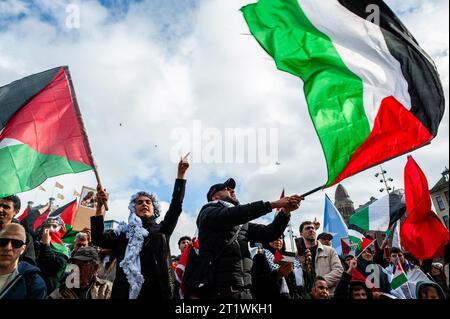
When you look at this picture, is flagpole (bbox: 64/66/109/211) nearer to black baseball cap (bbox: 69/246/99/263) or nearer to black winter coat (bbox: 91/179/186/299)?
black winter coat (bbox: 91/179/186/299)

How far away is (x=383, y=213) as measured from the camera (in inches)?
333

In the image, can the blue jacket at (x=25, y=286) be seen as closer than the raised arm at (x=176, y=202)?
Answer: Yes

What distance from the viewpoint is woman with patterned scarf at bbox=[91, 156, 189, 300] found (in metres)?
3.41

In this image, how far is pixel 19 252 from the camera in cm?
354

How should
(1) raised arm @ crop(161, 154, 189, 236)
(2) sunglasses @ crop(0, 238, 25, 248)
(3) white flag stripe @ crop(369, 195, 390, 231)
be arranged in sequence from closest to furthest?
1. (2) sunglasses @ crop(0, 238, 25, 248)
2. (1) raised arm @ crop(161, 154, 189, 236)
3. (3) white flag stripe @ crop(369, 195, 390, 231)

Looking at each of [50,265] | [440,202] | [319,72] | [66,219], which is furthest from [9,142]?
[440,202]

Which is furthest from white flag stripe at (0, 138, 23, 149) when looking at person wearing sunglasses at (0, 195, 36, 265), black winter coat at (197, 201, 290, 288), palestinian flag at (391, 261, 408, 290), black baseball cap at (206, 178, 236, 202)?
palestinian flag at (391, 261, 408, 290)

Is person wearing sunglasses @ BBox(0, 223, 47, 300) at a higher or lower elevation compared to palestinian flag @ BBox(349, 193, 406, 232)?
lower

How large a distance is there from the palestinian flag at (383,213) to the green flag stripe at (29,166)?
21.6 feet

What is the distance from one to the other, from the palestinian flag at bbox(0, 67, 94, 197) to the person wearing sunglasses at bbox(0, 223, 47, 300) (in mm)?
695

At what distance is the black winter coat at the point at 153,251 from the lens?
3.43 metres

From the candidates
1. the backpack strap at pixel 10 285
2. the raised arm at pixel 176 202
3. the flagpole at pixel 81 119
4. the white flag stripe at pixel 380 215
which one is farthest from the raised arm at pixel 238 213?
the white flag stripe at pixel 380 215

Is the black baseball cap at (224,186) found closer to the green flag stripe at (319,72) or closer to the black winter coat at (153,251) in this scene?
the black winter coat at (153,251)

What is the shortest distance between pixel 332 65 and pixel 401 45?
734 mm
